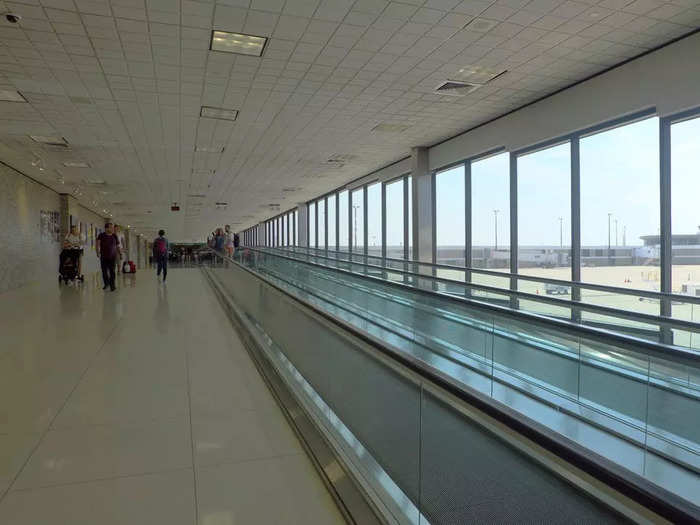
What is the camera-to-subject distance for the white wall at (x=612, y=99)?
7117mm

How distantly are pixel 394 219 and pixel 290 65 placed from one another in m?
10.6

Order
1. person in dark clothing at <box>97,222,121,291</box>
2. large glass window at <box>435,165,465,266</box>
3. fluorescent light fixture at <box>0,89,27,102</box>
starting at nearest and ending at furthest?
fluorescent light fixture at <box>0,89,27,102</box> < person in dark clothing at <box>97,222,121,291</box> < large glass window at <box>435,165,465,266</box>

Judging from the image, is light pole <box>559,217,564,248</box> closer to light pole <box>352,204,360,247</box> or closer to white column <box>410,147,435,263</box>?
white column <box>410,147,435,263</box>

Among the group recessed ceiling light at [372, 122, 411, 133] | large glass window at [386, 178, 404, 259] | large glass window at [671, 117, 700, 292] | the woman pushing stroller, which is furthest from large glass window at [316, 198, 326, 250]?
large glass window at [671, 117, 700, 292]

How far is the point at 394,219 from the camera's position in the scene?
58.9ft

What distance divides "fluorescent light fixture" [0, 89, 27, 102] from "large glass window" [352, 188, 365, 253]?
523 inches

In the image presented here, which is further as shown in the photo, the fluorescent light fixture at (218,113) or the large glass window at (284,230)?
the large glass window at (284,230)

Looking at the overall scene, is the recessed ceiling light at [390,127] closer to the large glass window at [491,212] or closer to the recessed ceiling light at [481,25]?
the large glass window at [491,212]

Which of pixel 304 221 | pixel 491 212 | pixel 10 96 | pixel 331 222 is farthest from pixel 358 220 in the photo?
pixel 10 96

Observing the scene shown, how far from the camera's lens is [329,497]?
2.53 metres

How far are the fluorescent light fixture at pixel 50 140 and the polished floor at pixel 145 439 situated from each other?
25.3 feet

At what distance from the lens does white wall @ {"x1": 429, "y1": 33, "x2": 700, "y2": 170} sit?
23.4 ft

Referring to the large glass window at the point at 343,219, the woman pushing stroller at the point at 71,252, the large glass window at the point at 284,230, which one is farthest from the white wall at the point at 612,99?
the large glass window at the point at 284,230

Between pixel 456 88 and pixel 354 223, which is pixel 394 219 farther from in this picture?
pixel 456 88
